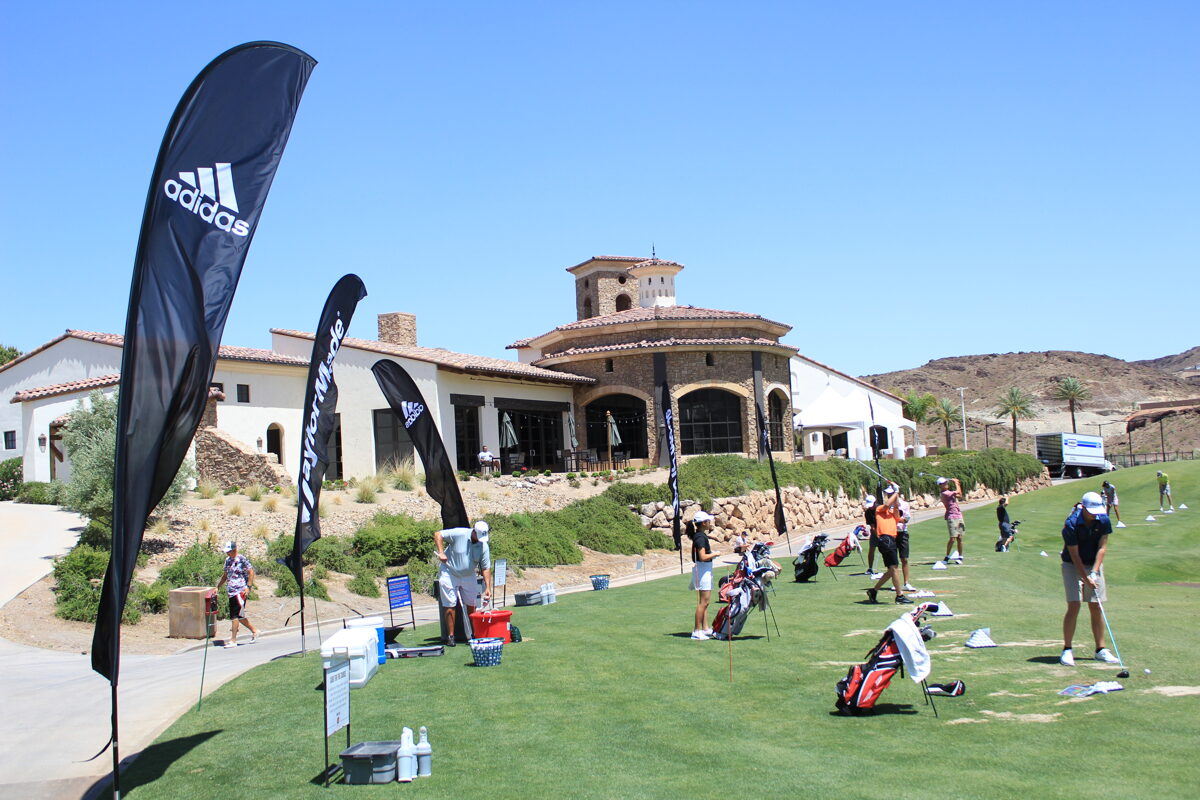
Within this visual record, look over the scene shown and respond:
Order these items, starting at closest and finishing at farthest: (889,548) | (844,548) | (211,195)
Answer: (211,195) → (889,548) → (844,548)

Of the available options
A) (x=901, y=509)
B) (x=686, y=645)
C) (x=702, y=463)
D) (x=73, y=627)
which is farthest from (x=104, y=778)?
(x=702, y=463)

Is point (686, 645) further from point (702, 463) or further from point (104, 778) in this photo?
point (702, 463)

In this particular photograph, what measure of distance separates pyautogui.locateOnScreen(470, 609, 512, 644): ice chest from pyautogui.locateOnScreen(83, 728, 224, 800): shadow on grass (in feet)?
11.9

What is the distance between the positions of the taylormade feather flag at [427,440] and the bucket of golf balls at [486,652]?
2809mm

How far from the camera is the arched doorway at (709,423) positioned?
42.1m

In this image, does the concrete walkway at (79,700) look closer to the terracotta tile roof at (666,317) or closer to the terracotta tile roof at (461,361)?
the terracotta tile roof at (461,361)

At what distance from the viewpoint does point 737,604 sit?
1204 centimetres

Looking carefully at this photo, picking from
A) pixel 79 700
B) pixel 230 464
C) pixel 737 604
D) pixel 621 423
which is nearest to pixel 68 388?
pixel 230 464

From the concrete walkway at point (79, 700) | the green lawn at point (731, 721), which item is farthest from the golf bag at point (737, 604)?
the concrete walkway at point (79, 700)

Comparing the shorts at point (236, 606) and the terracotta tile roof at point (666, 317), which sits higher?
the terracotta tile roof at point (666, 317)

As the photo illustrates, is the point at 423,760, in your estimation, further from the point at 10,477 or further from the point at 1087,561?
the point at 10,477

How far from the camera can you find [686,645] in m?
12.2

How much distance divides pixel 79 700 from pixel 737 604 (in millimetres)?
7617

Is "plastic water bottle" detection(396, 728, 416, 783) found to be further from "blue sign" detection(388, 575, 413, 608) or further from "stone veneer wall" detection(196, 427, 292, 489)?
"stone veneer wall" detection(196, 427, 292, 489)
